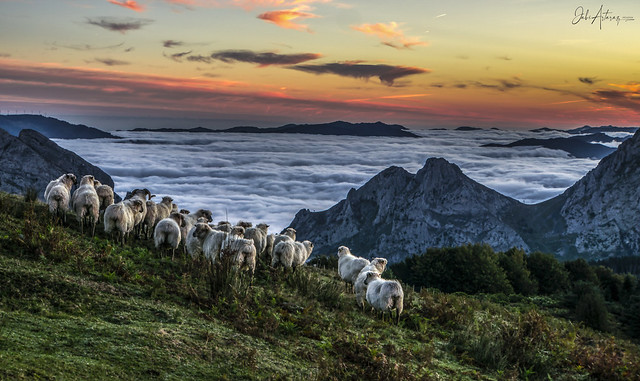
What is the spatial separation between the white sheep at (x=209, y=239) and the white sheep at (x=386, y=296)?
17.2 feet

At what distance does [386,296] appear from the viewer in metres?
15.4

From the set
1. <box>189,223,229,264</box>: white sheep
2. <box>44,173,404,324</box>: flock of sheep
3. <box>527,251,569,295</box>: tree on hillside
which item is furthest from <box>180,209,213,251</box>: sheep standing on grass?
<box>527,251,569,295</box>: tree on hillside

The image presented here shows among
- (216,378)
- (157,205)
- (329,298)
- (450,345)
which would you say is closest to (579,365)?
(450,345)

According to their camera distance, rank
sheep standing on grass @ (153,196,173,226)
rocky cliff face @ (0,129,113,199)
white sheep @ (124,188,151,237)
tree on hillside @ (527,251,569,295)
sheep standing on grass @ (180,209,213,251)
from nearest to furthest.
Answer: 1. white sheep @ (124,188,151,237)
2. sheep standing on grass @ (180,209,213,251)
3. sheep standing on grass @ (153,196,173,226)
4. tree on hillside @ (527,251,569,295)
5. rocky cliff face @ (0,129,113,199)

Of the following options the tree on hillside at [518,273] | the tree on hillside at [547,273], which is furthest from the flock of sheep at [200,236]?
the tree on hillside at [547,273]

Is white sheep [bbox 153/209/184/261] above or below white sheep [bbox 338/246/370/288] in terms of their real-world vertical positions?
above

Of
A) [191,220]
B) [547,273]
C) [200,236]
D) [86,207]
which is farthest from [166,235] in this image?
[547,273]

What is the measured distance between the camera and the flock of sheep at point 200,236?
52.7 feet

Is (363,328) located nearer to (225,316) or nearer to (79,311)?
(225,316)

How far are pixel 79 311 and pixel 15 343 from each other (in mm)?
1984

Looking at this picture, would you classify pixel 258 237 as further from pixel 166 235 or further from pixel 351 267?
pixel 166 235

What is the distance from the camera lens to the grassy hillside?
7.96 meters

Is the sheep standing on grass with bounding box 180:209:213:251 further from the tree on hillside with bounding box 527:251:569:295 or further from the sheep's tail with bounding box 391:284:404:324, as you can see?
the tree on hillside with bounding box 527:251:569:295

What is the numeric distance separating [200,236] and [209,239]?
0.49 metres
